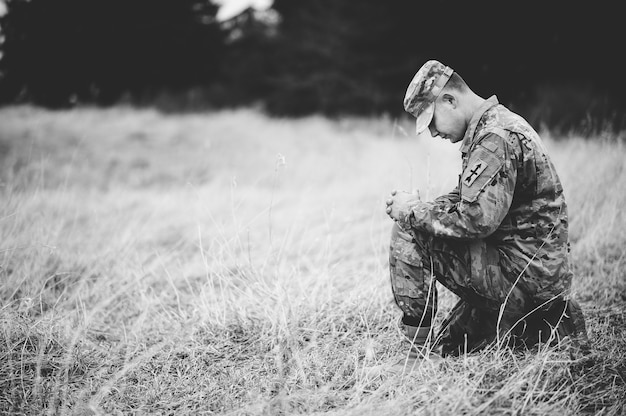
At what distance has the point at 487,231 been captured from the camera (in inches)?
68.2

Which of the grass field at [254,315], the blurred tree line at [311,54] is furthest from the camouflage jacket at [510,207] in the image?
the blurred tree line at [311,54]

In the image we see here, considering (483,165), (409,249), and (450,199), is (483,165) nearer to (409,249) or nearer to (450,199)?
(450,199)

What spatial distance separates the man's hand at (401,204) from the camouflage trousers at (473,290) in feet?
0.40

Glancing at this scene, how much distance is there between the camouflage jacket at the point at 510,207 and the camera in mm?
1713

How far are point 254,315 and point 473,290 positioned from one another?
3.80ft

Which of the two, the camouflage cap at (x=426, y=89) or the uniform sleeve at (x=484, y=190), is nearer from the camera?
the uniform sleeve at (x=484, y=190)

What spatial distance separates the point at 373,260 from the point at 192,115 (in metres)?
11.1

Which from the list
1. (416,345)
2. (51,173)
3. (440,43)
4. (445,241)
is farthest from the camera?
(440,43)

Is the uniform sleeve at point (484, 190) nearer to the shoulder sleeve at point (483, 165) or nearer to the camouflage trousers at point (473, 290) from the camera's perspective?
the shoulder sleeve at point (483, 165)

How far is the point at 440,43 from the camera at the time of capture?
33.8ft

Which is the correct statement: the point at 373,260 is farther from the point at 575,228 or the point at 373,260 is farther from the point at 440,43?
the point at 440,43


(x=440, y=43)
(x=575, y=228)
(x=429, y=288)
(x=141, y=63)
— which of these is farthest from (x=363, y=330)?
(x=141, y=63)

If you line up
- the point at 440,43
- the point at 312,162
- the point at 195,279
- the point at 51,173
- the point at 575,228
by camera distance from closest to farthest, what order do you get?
the point at 195,279 → the point at 575,228 → the point at 51,173 → the point at 312,162 → the point at 440,43

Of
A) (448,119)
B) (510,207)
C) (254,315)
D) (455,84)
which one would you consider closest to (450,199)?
(510,207)
